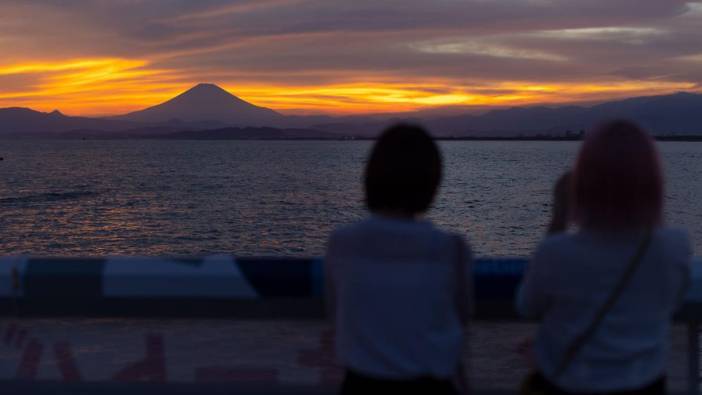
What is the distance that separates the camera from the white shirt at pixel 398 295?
6.95 feet

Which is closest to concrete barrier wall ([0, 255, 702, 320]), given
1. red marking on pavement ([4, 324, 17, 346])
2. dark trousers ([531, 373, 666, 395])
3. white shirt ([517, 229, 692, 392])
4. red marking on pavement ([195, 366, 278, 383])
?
red marking on pavement ([4, 324, 17, 346])

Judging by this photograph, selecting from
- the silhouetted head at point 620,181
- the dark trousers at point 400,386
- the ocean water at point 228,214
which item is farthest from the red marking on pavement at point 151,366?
the ocean water at point 228,214

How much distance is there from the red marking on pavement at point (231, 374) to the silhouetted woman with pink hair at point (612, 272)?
4.96 feet

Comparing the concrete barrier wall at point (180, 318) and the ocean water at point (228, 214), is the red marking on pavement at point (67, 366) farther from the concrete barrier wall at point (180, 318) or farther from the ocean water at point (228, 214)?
the ocean water at point (228, 214)

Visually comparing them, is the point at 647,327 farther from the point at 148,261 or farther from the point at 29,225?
the point at 29,225

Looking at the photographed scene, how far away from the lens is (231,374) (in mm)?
3324

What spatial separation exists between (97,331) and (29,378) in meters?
0.38

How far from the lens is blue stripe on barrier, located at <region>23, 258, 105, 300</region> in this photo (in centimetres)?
309

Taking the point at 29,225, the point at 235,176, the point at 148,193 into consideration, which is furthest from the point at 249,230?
the point at 235,176

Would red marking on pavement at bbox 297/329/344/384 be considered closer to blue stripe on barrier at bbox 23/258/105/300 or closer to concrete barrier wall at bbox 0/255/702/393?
concrete barrier wall at bbox 0/255/702/393

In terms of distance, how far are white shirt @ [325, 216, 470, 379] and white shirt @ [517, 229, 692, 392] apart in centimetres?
26

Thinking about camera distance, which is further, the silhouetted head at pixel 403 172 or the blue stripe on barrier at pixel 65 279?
the blue stripe on barrier at pixel 65 279

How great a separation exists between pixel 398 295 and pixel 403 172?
0.35 meters

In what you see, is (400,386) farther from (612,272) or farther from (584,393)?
(612,272)
